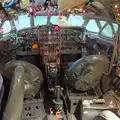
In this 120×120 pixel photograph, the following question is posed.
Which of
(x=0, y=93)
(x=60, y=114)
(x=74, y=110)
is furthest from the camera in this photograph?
(x=74, y=110)

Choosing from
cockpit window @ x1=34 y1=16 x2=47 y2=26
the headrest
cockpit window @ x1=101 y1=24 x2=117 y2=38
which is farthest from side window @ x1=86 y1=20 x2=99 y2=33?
the headrest

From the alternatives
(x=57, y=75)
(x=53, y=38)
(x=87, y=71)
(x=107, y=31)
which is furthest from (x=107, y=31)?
(x=87, y=71)

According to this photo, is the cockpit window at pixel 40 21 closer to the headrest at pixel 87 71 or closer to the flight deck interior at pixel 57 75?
the flight deck interior at pixel 57 75

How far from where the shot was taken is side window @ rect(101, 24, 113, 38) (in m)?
8.90

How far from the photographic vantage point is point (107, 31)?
30.0 feet

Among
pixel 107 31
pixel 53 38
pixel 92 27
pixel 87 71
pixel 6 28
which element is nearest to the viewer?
pixel 87 71

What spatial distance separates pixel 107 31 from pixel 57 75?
421cm

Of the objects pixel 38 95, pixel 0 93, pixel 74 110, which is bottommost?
pixel 74 110

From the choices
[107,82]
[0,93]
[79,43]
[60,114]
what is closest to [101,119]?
[60,114]

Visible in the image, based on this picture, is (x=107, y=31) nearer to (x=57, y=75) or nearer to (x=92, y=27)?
(x=92, y=27)

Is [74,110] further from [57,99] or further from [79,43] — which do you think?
[79,43]

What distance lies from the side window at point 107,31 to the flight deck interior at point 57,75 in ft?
6.22

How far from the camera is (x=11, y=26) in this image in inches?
346

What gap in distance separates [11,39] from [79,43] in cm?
268
